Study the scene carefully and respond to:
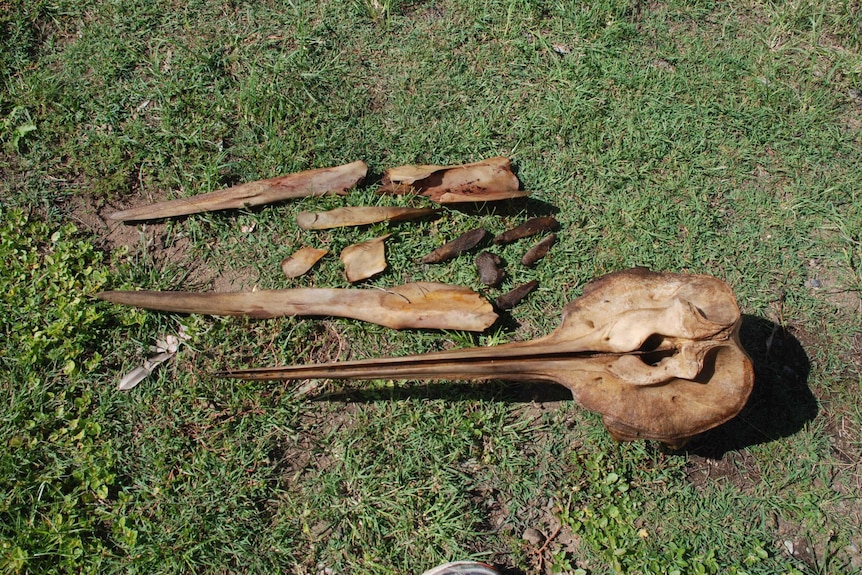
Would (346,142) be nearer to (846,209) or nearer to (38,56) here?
(38,56)

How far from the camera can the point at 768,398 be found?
379cm

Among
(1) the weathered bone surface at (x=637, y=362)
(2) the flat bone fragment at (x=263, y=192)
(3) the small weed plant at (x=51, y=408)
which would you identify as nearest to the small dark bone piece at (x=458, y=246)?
(2) the flat bone fragment at (x=263, y=192)

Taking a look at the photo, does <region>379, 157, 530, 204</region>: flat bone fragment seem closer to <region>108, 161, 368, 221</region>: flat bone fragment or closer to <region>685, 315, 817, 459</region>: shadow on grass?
<region>108, 161, 368, 221</region>: flat bone fragment

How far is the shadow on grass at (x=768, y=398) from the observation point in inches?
146

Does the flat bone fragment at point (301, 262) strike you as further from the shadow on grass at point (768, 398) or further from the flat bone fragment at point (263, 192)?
the shadow on grass at point (768, 398)

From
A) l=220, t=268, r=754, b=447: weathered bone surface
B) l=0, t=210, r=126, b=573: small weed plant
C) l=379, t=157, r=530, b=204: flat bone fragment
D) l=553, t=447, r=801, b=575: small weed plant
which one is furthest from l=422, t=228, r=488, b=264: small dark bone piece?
l=0, t=210, r=126, b=573: small weed plant

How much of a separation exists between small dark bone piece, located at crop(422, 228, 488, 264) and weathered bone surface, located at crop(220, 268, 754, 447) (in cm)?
85

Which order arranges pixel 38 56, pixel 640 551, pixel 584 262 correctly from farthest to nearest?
pixel 38 56 → pixel 584 262 → pixel 640 551

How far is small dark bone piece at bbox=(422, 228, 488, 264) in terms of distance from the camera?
3.94 metres

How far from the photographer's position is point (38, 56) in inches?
171

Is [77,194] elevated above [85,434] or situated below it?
above

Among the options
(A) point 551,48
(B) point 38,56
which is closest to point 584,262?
(A) point 551,48

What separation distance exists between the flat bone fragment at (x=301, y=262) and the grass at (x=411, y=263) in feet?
0.28

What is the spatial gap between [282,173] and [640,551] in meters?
2.76
